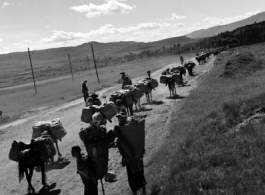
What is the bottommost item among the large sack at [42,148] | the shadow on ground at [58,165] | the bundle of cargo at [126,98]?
the shadow on ground at [58,165]

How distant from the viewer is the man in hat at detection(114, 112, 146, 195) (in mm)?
6555

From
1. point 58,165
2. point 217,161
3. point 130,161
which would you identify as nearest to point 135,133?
point 130,161

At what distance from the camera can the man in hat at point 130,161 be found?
655 centimetres

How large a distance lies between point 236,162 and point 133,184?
2.38 m

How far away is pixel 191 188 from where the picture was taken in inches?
227

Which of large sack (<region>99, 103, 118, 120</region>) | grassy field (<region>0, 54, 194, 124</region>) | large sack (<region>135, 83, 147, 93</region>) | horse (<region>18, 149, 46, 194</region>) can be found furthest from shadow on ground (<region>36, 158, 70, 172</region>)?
grassy field (<region>0, 54, 194, 124</region>)

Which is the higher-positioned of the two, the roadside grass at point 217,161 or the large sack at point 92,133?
the large sack at point 92,133

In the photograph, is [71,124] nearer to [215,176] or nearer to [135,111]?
[135,111]

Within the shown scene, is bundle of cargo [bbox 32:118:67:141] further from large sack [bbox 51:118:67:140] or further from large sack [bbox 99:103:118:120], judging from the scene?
large sack [bbox 99:103:118:120]

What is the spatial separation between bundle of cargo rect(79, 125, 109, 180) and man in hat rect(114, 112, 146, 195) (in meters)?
0.35

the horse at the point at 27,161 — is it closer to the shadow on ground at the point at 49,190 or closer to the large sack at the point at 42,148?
the large sack at the point at 42,148

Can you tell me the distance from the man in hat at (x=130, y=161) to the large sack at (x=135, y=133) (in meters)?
0.08

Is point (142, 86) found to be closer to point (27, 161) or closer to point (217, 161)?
Result: point (27, 161)

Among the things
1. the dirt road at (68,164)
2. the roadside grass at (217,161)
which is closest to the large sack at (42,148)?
the dirt road at (68,164)
